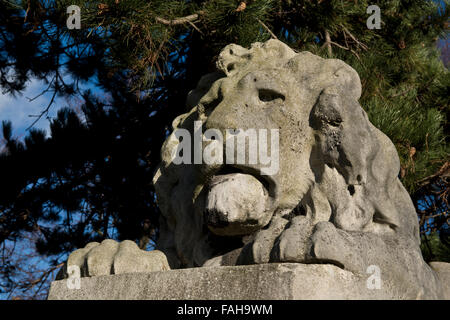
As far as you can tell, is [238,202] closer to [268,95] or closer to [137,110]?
[268,95]

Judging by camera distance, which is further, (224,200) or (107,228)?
(107,228)

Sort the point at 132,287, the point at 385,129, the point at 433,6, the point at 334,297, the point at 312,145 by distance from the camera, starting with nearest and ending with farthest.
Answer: the point at 334,297
the point at 132,287
the point at 312,145
the point at 385,129
the point at 433,6

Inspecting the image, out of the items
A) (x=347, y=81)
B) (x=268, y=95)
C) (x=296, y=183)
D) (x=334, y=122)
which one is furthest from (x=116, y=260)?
(x=347, y=81)

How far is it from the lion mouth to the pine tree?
72.6 inches

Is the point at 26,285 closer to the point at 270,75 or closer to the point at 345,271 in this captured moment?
the point at 270,75

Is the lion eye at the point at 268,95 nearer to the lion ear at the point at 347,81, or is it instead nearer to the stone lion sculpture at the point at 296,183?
the stone lion sculpture at the point at 296,183

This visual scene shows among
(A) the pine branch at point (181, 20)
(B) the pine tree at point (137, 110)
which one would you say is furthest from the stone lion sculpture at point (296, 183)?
(B) the pine tree at point (137, 110)

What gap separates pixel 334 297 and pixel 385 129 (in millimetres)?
2054

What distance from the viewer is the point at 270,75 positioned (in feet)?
7.43

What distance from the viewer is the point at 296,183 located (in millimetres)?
2197

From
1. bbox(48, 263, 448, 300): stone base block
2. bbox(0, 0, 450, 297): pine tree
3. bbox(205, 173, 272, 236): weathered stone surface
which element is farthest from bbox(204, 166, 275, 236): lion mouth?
bbox(0, 0, 450, 297): pine tree

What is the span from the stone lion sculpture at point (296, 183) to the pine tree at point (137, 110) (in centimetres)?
157
